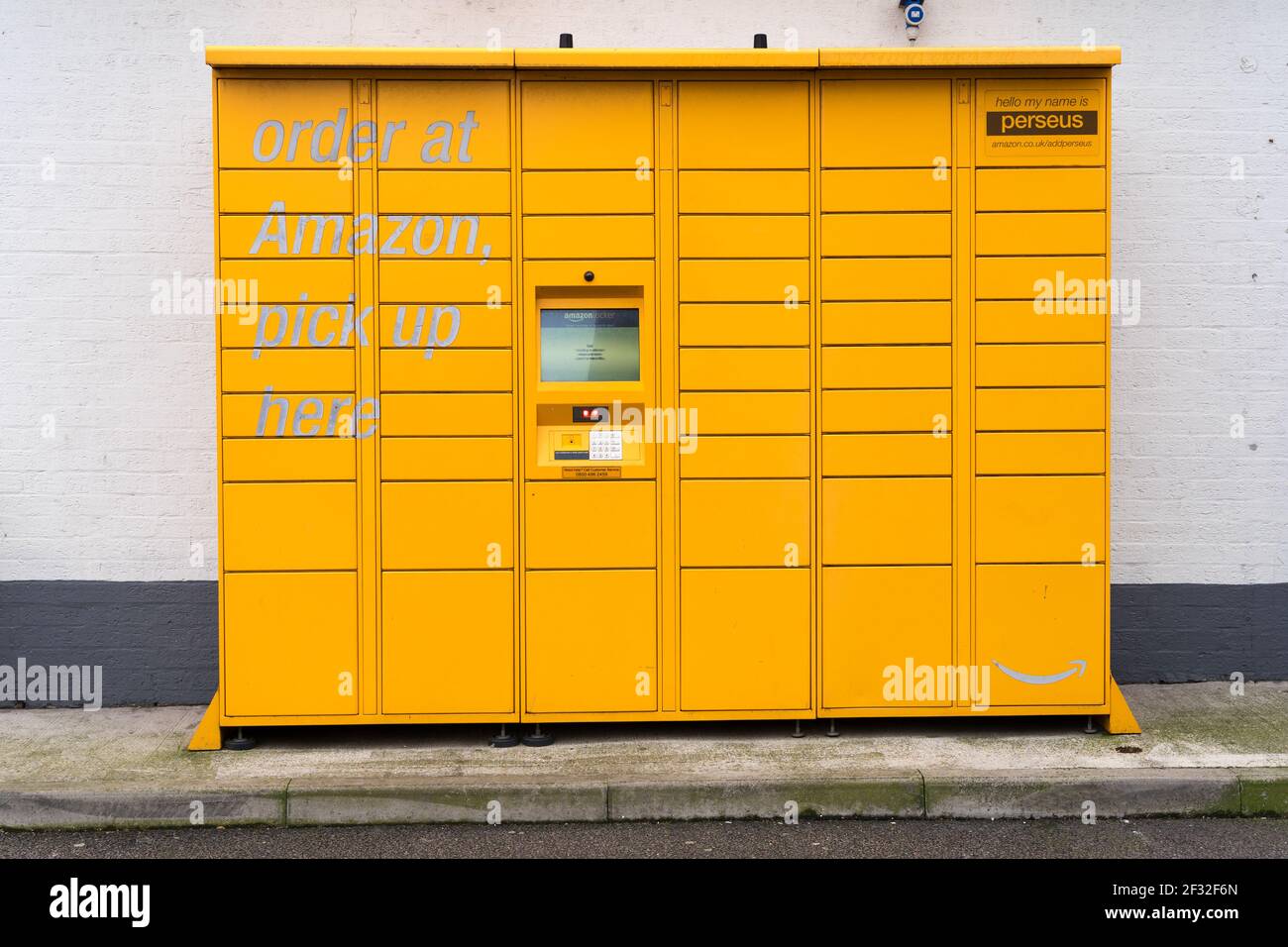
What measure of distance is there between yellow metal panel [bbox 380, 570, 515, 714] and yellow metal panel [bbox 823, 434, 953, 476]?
168 centimetres

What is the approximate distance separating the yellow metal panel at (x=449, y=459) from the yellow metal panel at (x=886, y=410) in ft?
5.18

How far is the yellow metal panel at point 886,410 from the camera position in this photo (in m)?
5.93

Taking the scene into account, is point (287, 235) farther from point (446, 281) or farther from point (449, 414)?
point (449, 414)

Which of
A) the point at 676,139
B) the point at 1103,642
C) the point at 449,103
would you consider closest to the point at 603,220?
the point at 676,139

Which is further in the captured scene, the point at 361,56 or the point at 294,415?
the point at 294,415

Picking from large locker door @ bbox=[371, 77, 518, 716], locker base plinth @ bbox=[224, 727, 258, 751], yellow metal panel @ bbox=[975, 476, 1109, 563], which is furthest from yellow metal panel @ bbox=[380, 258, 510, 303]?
yellow metal panel @ bbox=[975, 476, 1109, 563]

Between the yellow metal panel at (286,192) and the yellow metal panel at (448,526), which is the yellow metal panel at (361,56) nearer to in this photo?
the yellow metal panel at (286,192)

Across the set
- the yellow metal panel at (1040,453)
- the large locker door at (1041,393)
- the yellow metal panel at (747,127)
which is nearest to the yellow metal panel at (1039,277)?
the large locker door at (1041,393)

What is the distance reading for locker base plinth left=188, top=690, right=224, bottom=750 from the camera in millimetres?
5902

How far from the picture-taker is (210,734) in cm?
591

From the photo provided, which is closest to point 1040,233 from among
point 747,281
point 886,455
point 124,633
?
point 886,455

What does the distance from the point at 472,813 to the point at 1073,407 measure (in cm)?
342

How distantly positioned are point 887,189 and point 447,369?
7.53 ft

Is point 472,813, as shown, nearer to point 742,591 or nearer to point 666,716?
point 666,716
